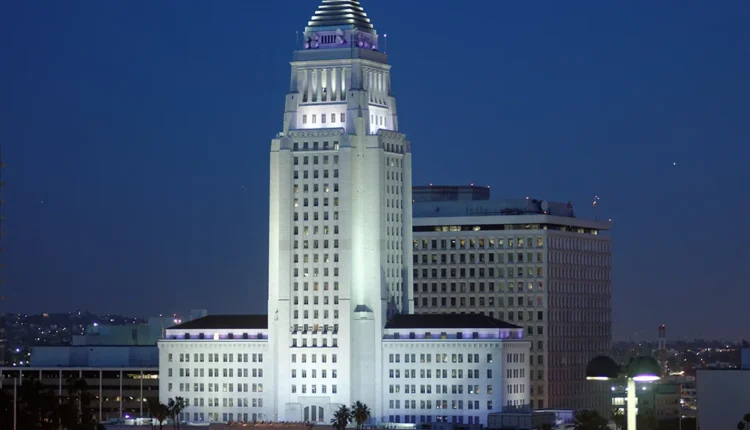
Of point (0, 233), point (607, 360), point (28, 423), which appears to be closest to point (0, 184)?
point (0, 233)

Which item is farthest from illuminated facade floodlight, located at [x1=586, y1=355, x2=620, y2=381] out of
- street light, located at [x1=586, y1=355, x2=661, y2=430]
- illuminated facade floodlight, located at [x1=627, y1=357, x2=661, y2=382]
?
illuminated facade floodlight, located at [x1=627, y1=357, x2=661, y2=382]

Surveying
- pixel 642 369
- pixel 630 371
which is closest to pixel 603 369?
pixel 642 369

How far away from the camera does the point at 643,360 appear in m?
114

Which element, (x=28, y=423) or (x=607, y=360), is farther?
(x=28, y=423)

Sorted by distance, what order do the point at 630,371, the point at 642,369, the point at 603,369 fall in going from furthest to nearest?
the point at 603,369 → the point at 642,369 → the point at 630,371

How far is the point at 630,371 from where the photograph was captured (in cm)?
11225

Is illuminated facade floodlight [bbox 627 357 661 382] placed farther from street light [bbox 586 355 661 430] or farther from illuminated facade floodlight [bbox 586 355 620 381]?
illuminated facade floodlight [bbox 586 355 620 381]

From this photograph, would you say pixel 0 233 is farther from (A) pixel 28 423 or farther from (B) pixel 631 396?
(B) pixel 631 396

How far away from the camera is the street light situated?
363 feet

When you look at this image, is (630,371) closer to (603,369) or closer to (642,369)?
(642,369)

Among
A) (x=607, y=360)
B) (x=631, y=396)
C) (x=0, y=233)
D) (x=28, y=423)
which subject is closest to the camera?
(x=631, y=396)

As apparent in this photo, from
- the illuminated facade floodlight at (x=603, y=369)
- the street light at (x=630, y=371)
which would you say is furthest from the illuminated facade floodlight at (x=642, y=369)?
the illuminated facade floodlight at (x=603, y=369)

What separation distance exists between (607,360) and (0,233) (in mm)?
82602

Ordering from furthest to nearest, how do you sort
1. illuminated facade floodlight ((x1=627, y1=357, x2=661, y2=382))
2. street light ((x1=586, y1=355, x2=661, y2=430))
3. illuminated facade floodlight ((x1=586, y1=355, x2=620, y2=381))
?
illuminated facade floodlight ((x1=586, y1=355, x2=620, y2=381)) → illuminated facade floodlight ((x1=627, y1=357, x2=661, y2=382)) → street light ((x1=586, y1=355, x2=661, y2=430))
